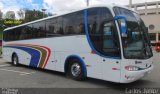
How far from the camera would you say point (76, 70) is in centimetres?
997

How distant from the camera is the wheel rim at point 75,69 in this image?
9.84 metres

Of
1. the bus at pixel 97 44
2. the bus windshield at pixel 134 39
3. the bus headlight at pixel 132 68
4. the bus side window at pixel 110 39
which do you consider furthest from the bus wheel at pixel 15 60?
the bus headlight at pixel 132 68

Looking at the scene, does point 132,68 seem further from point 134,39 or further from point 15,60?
point 15,60

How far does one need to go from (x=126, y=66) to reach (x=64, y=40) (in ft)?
13.0

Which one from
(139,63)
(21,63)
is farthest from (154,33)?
(139,63)

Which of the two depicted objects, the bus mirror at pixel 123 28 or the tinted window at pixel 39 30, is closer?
the bus mirror at pixel 123 28

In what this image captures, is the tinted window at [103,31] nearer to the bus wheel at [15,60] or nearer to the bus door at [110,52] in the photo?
the bus door at [110,52]

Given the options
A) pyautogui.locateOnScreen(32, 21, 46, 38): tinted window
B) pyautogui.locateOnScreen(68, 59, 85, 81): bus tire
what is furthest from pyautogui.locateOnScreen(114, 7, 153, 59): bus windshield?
pyautogui.locateOnScreen(32, 21, 46, 38): tinted window

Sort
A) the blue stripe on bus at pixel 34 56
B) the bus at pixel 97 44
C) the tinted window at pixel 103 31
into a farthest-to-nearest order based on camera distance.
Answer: the blue stripe on bus at pixel 34 56
the tinted window at pixel 103 31
the bus at pixel 97 44

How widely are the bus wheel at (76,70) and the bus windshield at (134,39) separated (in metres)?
2.64

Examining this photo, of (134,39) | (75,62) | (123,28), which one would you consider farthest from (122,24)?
(75,62)

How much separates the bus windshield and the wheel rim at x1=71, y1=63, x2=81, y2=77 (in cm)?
278

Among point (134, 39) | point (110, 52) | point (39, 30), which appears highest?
point (39, 30)

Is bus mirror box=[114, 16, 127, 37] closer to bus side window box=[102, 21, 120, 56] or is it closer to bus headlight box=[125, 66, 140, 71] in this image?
bus side window box=[102, 21, 120, 56]
